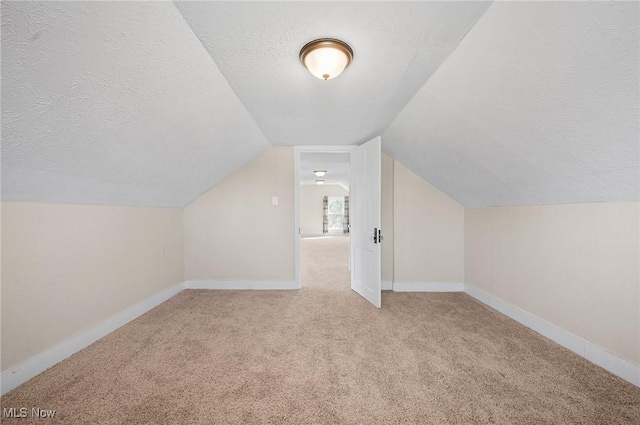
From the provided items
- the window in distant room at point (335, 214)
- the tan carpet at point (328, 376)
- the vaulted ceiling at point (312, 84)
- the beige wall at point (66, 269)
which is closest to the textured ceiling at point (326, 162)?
the vaulted ceiling at point (312, 84)

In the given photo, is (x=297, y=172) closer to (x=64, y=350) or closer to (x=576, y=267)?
(x=64, y=350)

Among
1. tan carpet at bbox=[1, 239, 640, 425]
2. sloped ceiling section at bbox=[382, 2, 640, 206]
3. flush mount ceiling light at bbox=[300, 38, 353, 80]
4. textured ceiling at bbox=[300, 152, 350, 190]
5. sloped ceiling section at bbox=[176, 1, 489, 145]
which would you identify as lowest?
tan carpet at bbox=[1, 239, 640, 425]

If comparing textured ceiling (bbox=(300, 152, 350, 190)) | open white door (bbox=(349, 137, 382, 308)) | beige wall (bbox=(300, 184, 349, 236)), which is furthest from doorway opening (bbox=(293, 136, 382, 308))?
beige wall (bbox=(300, 184, 349, 236))

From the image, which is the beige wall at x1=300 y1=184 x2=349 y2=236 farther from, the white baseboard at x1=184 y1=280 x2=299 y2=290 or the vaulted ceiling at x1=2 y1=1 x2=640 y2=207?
the vaulted ceiling at x1=2 y1=1 x2=640 y2=207

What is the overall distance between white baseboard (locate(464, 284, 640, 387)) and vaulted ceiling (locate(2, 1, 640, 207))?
1.15 meters

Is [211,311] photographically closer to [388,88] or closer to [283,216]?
[283,216]

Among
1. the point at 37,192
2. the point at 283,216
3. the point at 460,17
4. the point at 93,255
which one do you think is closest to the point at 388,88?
the point at 460,17

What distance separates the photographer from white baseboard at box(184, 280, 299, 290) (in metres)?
4.10

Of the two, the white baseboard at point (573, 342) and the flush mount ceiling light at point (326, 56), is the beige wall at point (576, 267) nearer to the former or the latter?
the white baseboard at point (573, 342)

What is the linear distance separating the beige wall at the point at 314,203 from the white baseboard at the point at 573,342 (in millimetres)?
9394

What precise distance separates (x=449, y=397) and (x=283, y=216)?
3014mm

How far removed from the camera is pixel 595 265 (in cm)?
214

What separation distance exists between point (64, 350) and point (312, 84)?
2.92 metres

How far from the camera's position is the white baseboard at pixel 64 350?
1789 millimetres
